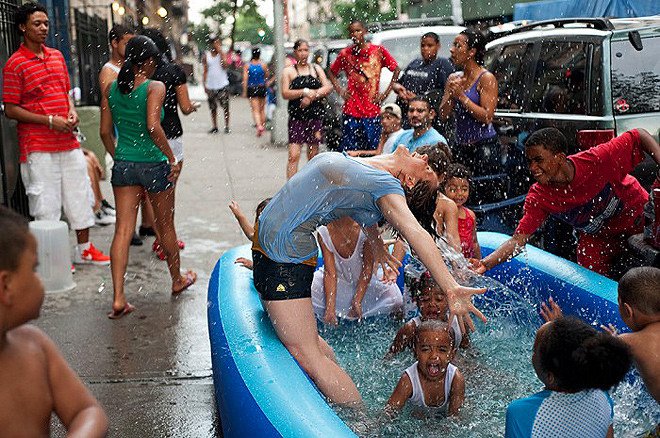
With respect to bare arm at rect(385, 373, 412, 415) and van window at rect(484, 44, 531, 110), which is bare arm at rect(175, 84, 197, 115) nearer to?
van window at rect(484, 44, 531, 110)

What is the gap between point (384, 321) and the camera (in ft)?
17.1

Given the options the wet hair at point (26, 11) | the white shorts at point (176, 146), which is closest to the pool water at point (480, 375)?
the white shorts at point (176, 146)

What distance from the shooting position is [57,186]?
6520mm

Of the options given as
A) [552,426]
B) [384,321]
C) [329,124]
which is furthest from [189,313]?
[329,124]

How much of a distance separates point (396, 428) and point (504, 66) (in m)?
4.66

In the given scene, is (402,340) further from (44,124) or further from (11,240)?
(44,124)

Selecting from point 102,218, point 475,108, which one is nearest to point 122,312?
point 102,218

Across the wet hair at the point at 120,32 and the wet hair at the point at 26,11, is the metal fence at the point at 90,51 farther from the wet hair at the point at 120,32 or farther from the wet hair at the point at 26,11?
the wet hair at the point at 26,11

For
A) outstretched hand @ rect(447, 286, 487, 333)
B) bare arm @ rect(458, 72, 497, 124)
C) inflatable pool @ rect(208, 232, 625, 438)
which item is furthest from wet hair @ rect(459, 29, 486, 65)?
outstretched hand @ rect(447, 286, 487, 333)

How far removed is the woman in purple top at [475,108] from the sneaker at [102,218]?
3706 mm

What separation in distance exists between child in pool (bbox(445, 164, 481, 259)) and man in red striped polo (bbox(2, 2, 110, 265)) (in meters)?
3.08

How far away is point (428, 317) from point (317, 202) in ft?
3.99

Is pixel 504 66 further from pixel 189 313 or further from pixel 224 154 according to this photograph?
pixel 224 154

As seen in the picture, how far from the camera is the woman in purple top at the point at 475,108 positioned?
270 inches
